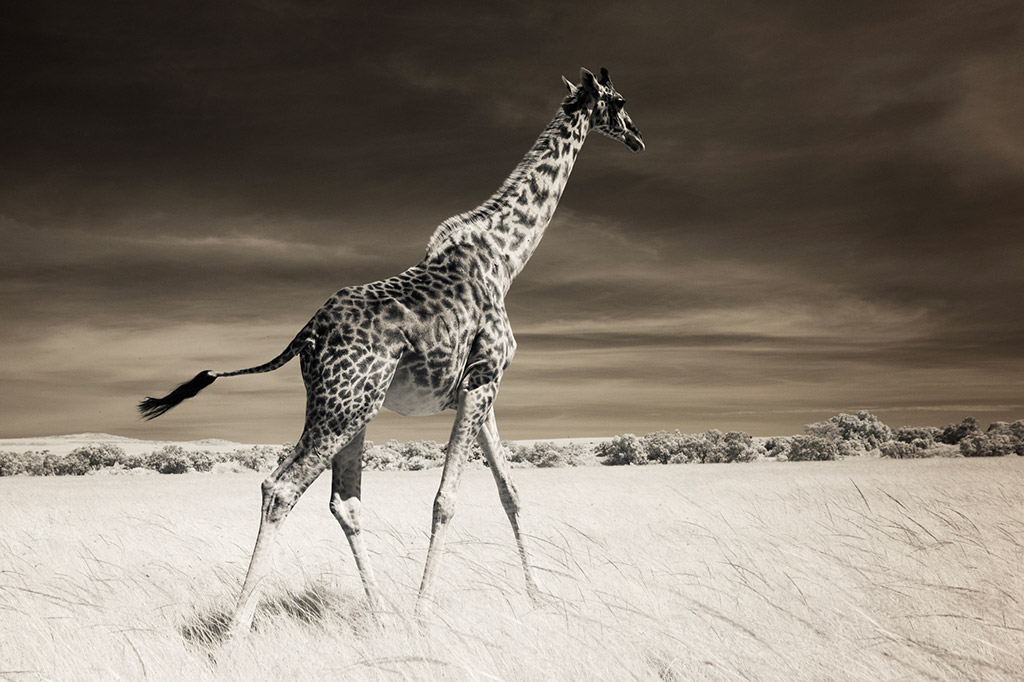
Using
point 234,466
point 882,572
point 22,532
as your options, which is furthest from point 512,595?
point 234,466

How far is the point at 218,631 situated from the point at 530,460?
987 inches

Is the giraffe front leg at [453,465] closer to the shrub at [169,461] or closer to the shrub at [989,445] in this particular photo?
the shrub at [169,461]

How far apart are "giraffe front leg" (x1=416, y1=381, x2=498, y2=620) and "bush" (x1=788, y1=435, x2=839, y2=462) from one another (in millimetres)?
25035

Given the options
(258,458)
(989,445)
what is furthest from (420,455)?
(989,445)

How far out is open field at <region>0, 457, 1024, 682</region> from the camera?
4926 mm

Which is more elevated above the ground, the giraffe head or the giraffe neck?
the giraffe head

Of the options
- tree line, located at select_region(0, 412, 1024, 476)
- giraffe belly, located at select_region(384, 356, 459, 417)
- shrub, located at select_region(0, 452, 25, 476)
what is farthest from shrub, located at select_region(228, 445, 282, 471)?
giraffe belly, located at select_region(384, 356, 459, 417)

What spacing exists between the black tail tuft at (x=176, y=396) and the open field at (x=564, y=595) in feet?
6.24

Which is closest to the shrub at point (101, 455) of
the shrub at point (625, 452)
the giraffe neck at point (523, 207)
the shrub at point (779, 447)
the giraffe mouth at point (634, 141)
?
the shrub at point (625, 452)

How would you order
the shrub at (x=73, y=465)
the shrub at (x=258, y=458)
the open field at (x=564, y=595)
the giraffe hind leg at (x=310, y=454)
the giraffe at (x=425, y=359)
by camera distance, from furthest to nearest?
the shrub at (x=258, y=458), the shrub at (x=73, y=465), the giraffe at (x=425, y=359), the giraffe hind leg at (x=310, y=454), the open field at (x=564, y=595)

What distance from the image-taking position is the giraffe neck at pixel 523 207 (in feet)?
23.4

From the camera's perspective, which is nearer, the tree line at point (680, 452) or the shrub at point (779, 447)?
the tree line at point (680, 452)

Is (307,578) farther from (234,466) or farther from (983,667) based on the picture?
(234,466)

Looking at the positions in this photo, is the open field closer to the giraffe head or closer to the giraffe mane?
the giraffe mane
